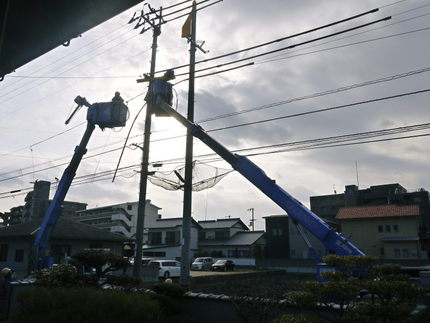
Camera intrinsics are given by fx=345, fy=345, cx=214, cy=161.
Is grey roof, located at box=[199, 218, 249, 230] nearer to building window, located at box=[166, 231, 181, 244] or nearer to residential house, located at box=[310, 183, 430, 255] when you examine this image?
building window, located at box=[166, 231, 181, 244]

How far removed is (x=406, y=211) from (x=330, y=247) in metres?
37.4

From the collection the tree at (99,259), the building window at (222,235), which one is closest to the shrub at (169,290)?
the tree at (99,259)

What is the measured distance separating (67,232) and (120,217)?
41823 millimetres

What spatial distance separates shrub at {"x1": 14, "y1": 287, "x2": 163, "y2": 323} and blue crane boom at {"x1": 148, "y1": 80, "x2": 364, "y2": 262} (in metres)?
7.75

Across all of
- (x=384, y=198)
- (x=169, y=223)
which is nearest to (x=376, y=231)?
(x=384, y=198)

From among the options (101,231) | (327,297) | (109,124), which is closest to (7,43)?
(327,297)

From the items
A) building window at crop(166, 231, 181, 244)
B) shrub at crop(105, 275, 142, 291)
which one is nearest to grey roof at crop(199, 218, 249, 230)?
building window at crop(166, 231, 181, 244)

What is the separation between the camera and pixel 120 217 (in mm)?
68312

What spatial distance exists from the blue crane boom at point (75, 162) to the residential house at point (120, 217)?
5005 centimetres

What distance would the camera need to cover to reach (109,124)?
18.4m

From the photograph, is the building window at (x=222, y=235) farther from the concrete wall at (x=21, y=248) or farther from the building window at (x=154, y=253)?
the concrete wall at (x=21, y=248)

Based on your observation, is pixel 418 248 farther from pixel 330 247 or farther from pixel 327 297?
pixel 327 297

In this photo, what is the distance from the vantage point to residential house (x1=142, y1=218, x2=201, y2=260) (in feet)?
174

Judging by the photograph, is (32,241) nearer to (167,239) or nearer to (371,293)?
(371,293)
